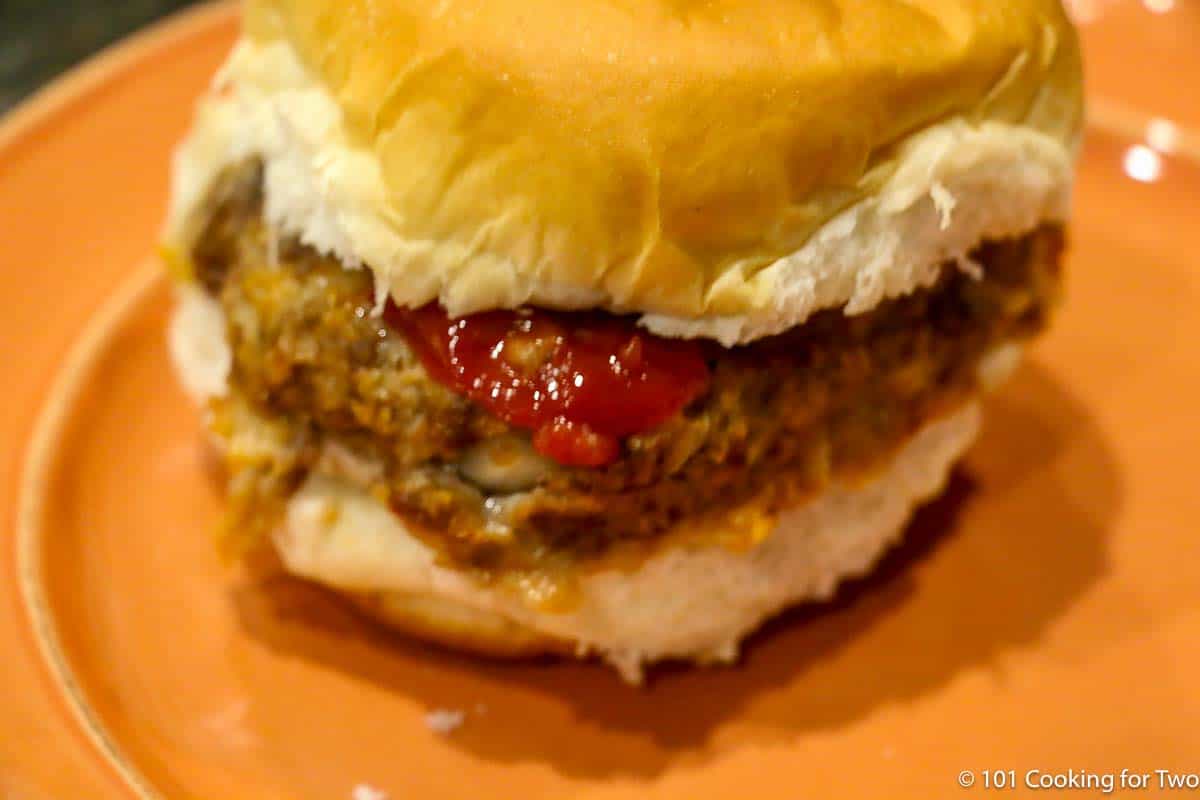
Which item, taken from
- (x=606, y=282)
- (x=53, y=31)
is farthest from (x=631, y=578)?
(x=53, y=31)

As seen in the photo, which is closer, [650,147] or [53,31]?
[650,147]

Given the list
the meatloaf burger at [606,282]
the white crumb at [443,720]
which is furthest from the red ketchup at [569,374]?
the white crumb at [443,720]

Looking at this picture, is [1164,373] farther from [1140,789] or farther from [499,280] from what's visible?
[499,280]

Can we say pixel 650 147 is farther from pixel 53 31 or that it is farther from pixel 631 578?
pixel 53 31

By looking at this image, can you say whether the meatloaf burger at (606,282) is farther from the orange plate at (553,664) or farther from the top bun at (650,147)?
the orange plate at (553,664)

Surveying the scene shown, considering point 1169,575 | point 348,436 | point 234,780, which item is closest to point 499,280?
point 348,436

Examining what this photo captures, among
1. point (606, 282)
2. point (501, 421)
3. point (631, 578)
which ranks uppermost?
point (606, 282)

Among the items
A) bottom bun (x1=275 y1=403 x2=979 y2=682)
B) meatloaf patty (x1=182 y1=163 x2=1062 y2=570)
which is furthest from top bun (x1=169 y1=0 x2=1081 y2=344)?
bottom bun (x1=275 y1=403 x2=979 y2=682)
